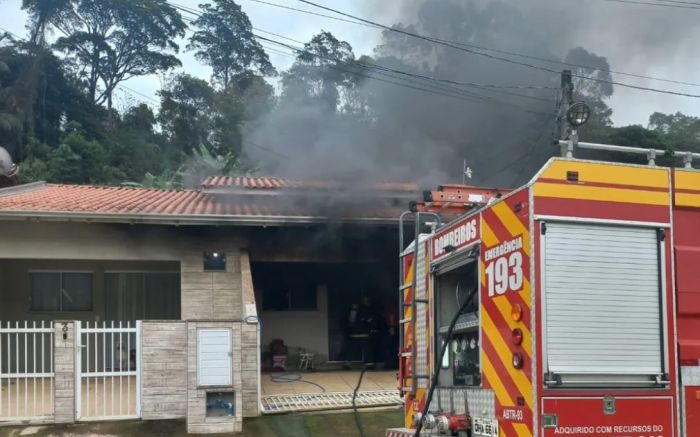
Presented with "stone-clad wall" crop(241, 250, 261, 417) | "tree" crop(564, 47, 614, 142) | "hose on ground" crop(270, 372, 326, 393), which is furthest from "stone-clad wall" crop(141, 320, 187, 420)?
"tree" crop(564, 47, 614, 142)

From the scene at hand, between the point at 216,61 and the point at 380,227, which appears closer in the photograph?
the point at 380,227

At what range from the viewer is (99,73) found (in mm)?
46750

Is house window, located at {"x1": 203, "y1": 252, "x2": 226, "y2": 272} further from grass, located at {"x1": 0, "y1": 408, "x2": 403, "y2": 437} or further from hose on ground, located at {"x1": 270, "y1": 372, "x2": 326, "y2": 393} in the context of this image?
grass, located at {"x1": 0, "y1": 408, "x2": 403, "y2": 437}

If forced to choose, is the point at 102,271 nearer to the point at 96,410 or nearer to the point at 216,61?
the point at 96,410

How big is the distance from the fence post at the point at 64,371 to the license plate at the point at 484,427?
6311 millimetres

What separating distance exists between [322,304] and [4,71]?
32.5m

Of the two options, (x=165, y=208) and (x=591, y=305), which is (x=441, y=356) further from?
(x=165, y=208)

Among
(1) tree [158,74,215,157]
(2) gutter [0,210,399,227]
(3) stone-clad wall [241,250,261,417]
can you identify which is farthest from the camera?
(1) tree [158,74,215,157]

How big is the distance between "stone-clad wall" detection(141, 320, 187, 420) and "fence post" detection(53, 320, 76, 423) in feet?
2.84

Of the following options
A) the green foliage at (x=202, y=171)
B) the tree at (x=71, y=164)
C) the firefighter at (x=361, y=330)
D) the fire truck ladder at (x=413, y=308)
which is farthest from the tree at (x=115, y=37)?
the fire truck ladder at (x=413, y=308)

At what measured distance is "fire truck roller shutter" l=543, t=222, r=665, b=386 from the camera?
4.00m

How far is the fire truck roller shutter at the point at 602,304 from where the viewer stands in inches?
157

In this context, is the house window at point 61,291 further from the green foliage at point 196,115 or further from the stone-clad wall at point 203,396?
the green foliage at point 196,115

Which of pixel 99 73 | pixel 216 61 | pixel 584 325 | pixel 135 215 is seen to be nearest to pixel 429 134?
pixel 135 215
